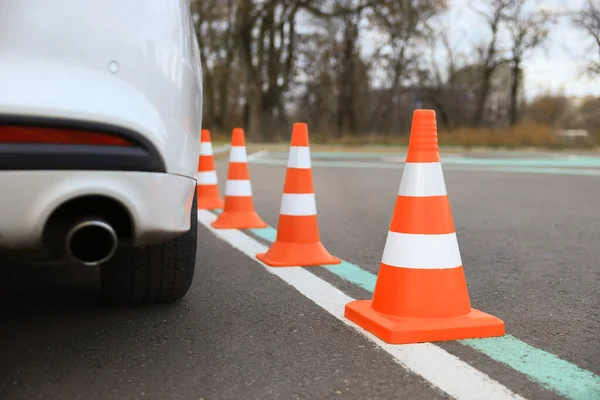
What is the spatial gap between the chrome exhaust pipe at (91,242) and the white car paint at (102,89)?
10 centimetres

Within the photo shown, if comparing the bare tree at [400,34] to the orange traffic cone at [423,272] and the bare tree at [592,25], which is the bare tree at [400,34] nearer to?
the bare tree at [592,25]

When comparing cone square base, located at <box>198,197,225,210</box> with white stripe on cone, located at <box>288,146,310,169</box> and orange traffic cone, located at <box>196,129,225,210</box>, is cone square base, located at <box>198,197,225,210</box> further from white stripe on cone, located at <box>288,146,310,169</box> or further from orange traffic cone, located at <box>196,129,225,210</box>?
white stripe on cone, located at <box>288,146,310,169</box>

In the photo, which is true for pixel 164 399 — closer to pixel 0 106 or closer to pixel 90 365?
pixel 90 365

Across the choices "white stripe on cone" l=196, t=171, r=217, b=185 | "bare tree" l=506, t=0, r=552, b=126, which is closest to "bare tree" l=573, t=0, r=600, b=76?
"bare tree" l=506, t=0, r=552, b=126

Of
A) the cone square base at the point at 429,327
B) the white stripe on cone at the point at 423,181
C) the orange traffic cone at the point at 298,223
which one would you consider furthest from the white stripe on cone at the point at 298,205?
the cone square base at the point at 429,327

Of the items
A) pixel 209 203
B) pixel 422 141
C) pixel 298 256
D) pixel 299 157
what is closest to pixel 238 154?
pixel 209 203

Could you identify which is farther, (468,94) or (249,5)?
(468,94)

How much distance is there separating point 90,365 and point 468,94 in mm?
48781

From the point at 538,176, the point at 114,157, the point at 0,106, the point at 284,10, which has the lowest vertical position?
the point at 538,176

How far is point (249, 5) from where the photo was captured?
31797 millimetres

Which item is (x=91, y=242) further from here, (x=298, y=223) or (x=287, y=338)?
(x=298, y=223)

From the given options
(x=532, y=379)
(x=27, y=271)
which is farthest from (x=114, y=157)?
(x=27, y=271)

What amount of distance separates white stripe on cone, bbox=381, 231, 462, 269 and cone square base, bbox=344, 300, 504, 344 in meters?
0.23

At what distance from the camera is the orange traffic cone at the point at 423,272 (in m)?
2.96
